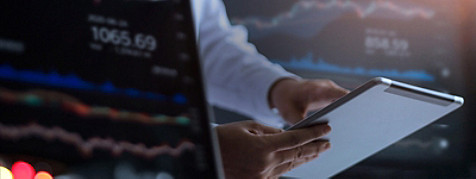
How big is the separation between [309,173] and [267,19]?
3.79ft

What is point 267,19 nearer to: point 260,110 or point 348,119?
point 260,110

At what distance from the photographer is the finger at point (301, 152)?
3.13 ft

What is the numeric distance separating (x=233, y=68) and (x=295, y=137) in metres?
0.62

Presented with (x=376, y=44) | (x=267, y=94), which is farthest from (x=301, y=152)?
(x=376, y=44)

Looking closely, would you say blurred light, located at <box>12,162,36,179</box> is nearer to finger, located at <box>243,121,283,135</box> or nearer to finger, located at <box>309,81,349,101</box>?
finger, located at <box>243,121,283,135</box>

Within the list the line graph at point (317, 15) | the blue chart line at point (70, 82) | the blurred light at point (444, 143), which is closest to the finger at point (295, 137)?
the blue chart line at point (70, 82)

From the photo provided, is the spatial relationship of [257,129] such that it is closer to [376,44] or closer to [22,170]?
[22,170]

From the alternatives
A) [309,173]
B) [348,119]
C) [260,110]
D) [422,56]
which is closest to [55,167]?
[348,119]

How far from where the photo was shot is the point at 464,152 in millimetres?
2502

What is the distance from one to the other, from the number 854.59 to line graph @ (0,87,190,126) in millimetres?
65

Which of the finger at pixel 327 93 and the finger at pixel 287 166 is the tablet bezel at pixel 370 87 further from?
the finger at pixel 327 93

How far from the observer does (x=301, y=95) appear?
4.09 ft

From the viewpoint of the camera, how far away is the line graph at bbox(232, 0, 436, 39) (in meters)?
2.20

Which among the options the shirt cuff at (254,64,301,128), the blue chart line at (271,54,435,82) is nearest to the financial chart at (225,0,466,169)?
the blue chart line at (271,54,435,82)
